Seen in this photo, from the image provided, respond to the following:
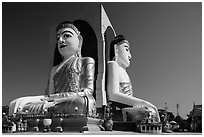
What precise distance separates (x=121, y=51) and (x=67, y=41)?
3.99ft

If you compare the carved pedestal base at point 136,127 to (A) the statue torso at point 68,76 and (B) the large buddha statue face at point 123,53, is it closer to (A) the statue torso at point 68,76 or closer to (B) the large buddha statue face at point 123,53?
(A) the statue torso at point 68,76

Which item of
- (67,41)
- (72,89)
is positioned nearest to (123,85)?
(72,89)

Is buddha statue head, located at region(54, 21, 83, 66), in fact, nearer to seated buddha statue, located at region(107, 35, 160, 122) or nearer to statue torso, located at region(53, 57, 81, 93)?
statue torso, located at region(53, 57, 81, 93)

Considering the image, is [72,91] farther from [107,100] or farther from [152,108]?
[152,108]

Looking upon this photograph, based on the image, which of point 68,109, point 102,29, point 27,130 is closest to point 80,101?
point 68,109

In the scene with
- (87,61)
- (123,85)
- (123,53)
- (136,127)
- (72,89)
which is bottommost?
(136,127)

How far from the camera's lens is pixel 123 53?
19.9ft

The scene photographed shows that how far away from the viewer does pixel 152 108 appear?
4.97 meters

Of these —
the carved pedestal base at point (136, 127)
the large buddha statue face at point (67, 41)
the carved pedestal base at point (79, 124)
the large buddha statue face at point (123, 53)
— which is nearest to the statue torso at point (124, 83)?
the large buddha statue face at point (123, 53)

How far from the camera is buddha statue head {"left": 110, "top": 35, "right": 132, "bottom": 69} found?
6062 mm

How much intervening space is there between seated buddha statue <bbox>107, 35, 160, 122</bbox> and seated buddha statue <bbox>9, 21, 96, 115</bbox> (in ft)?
1.36

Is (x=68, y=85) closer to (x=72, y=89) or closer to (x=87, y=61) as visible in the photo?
(x=72, y=89)

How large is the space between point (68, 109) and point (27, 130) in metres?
0.76

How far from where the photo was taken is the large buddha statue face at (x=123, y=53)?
6062 millimetres
